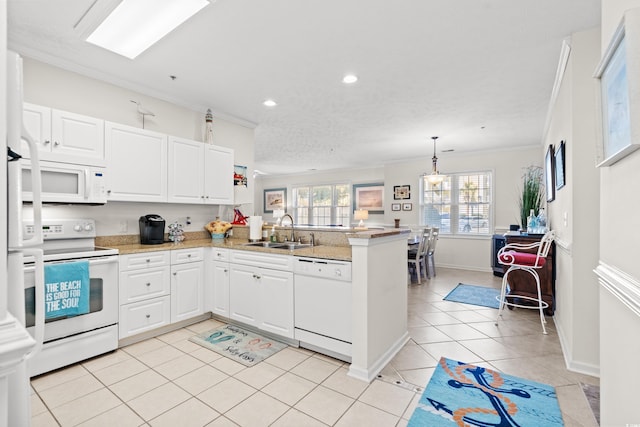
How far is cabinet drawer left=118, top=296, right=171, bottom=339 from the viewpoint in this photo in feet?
9.14

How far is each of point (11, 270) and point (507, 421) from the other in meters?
2.46

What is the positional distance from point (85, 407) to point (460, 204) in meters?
7.03

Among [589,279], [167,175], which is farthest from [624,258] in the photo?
[167,175]

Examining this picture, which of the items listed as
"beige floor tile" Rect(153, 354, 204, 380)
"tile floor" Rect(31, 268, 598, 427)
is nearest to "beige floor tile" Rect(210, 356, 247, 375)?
"tile floor" Rect(31, 268, 598, 427)

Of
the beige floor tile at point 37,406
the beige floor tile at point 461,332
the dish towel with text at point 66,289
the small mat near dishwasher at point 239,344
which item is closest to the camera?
the beige floor tile at point 37,406

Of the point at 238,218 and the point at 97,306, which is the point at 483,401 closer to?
the point at 97,306

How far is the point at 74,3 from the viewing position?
2.13 meters

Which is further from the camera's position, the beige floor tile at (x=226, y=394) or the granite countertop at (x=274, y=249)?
the granite countertop at (x=274, y=249)

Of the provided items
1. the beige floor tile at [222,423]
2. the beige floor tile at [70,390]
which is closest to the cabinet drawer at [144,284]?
the beige floor tile at [70,390]

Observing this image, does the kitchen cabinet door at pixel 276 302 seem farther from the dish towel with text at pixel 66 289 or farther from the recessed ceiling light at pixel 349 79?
the recessed ceiling light at pixel 349 79

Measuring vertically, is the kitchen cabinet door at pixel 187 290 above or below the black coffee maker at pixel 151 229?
below

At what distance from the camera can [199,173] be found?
147 inches

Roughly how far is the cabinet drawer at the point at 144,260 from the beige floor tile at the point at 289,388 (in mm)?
1680

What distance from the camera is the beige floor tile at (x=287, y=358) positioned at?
248 cm
